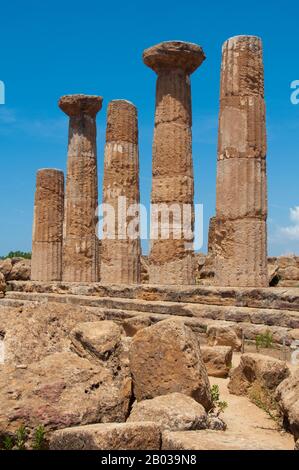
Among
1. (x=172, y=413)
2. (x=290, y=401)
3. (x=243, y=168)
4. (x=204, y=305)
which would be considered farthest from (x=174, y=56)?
(x=172, y=413)

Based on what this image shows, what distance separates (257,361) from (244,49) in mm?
8199

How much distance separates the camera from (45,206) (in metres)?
21.2

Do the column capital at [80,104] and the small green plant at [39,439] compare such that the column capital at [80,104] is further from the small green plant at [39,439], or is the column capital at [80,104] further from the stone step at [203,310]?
the small green plant at [39,439]

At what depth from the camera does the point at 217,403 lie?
21.5 ft

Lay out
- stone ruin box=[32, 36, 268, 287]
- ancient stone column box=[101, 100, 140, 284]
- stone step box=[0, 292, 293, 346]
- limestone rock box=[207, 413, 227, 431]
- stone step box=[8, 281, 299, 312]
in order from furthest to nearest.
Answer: ancient stone column box=[101, 100, 140, 284]
stone ruin box=[32, 36, 268, 287]
stone step box=[8, 281, 299, 312]
stone step box=[0, 292, 293, 346]
limestone rock box=[207, 413, 227, 431]

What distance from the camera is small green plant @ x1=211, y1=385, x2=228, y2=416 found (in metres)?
6.32

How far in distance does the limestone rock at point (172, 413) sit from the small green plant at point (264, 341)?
16.4 feet

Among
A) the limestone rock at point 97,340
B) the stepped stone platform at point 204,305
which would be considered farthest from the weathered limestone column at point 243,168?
the limestone rock at point 97,340

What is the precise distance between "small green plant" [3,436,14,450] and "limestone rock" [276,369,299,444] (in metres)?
2.46

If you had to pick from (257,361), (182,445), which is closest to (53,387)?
(182,445)

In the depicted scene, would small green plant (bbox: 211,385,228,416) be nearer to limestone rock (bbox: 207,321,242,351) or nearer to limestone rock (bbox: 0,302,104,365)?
limestone rock (bbox: 0,302,104,365)

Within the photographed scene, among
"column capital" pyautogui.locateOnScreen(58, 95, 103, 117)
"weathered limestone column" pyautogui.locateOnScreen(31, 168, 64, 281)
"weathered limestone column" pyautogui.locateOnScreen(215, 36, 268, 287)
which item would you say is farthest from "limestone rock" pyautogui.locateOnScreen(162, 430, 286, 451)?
"column capital" pyautogui.locateOnScreen(58, 95, 103, 117)

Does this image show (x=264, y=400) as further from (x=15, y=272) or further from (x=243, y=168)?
(x=15, y=272)
